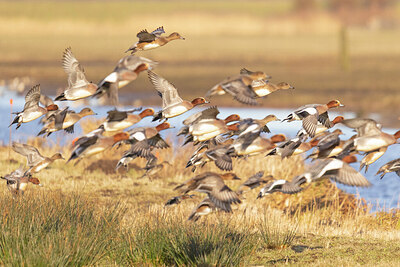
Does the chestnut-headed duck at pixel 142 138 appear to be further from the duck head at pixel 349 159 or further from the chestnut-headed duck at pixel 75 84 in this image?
the duck head at pixel 349 159

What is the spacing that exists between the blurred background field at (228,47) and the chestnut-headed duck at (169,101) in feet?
68.1

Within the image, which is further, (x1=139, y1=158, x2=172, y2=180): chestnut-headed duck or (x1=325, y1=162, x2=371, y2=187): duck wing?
(x1=139, y1=158, x2=172, y2=180): chestnut-headed duck

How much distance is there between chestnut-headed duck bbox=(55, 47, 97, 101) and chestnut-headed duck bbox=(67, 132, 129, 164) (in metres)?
0.67

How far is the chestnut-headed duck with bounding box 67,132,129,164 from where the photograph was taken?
24.3ft

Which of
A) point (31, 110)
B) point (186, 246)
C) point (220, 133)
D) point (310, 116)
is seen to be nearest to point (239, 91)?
point (220, 133)

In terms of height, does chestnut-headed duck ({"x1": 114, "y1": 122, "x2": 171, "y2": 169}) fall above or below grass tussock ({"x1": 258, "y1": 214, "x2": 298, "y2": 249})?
above

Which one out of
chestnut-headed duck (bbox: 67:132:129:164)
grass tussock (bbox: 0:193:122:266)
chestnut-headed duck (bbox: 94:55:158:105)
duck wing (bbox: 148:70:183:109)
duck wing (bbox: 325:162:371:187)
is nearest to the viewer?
duck wing (bbox: 325:162:371:187)

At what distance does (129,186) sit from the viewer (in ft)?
56.2

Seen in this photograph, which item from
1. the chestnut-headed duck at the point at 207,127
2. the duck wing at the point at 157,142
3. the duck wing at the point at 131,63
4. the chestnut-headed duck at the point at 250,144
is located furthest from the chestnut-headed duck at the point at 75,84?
the chestnut-headed duck at the point at 250,144

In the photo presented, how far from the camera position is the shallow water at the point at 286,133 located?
Result: 62.7 feet

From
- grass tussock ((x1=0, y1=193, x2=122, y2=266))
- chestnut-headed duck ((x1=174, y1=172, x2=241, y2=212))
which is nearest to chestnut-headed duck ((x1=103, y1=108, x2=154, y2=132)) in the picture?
chestnut-headed duck ((x1=174, y1=172, x2=241, y2=212))

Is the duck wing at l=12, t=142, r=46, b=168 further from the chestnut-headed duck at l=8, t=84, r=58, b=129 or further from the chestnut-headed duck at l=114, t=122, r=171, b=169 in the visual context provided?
the chestnut-headed duck at l=114, t=122, r=171, b=169

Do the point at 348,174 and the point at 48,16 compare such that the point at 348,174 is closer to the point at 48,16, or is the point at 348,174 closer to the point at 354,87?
the point at 354,87

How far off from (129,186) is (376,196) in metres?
5.98
